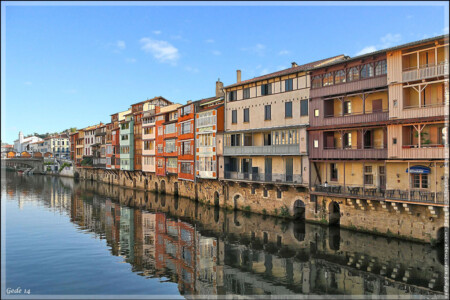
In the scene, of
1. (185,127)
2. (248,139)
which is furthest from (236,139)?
(185,127)

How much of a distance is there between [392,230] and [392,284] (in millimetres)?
9445

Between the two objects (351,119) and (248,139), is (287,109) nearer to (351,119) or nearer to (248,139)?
(248,139)

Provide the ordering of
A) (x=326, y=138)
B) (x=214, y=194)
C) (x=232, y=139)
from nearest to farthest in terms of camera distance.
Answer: (x=326, y=138), (x=232, y=139), (x=214, y=194)

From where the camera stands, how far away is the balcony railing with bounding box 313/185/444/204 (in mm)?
26750

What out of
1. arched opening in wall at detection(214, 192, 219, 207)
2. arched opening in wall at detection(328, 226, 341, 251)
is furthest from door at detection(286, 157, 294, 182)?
arched opening in wall at detection(214, 192, 219, 207)

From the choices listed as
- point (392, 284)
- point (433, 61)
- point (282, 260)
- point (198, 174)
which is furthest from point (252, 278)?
point (198, 174)

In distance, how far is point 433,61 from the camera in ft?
92.0

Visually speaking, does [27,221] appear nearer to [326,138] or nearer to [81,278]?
[81,278]

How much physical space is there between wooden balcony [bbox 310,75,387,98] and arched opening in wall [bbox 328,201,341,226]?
11.7 metres

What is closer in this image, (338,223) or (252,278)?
(252,278)

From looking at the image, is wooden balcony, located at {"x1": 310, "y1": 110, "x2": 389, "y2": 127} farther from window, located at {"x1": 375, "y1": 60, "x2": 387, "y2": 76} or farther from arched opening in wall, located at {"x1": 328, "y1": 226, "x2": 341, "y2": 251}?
arched opening in wall, located at {"x1": 328, "y1": 226, "x2": 341, "y2": 251}

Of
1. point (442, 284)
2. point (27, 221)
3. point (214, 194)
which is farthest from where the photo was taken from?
point (214, 194)

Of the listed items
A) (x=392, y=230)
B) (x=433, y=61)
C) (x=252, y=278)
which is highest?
(x=433, y=61)

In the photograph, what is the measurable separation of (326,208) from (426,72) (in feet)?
53.0
